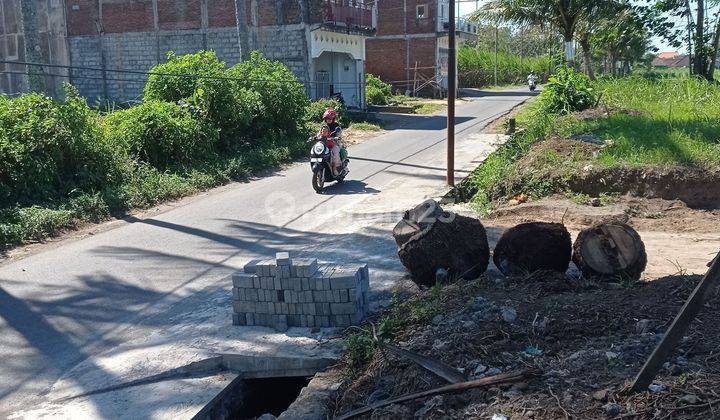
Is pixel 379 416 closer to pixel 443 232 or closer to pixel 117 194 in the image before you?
pixel 443 232

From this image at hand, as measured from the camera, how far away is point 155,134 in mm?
14977

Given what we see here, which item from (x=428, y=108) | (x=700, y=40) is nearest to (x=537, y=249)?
(x=700, y=40)

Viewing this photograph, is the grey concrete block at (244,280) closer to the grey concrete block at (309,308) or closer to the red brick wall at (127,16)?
the grey concrete block at (309,308)

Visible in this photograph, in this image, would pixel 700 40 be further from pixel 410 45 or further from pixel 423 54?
pixel 410 45

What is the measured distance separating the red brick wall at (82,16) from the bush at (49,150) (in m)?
22.8

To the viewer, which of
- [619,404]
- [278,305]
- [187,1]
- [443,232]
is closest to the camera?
[619,404]

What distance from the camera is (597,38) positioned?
38125mm

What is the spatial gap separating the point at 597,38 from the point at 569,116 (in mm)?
22558

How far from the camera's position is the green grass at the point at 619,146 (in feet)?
37.8

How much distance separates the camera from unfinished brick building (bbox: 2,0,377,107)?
2853 centimetres

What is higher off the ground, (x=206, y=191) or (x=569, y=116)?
(x=569, y=116)

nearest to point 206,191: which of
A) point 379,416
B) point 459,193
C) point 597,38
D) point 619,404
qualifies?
point 459,193

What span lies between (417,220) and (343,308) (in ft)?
4.90

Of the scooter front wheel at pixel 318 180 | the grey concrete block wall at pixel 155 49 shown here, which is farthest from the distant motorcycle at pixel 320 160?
the grey concrete block wall at pixel 155 49
